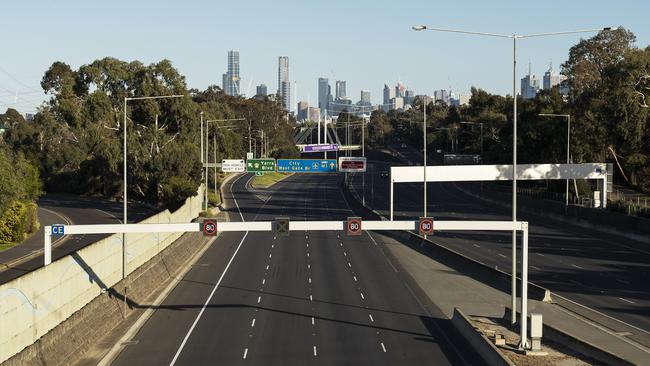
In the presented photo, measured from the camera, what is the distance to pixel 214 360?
27156mm

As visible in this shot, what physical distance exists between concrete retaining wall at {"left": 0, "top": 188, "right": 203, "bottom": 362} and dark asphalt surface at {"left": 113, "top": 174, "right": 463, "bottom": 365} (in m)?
2.80

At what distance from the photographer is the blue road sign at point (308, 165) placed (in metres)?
72.9

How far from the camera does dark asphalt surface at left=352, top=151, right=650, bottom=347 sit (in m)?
37.0

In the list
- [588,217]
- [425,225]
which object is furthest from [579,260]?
[425,225]

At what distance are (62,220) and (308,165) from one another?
952 inches

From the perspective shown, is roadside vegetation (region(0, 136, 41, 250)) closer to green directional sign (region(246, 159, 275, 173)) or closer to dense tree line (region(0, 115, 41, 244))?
dense tree line (region(0, 115, 41, 244))

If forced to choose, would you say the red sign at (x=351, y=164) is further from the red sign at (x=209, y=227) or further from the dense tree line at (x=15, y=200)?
the red sign at (x=209, y=227)

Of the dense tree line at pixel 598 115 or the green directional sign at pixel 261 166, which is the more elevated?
the dense tree line at pixel 598 115

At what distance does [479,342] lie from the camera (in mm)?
28609

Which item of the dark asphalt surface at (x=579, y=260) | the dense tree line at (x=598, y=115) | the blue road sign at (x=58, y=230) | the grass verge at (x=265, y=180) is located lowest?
the dark asphalt surface at (x=579, y=260)

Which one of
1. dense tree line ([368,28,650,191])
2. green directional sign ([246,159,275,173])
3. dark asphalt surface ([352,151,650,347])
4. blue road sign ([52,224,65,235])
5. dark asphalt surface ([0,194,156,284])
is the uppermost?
dense tree line ([368,28,650,191])

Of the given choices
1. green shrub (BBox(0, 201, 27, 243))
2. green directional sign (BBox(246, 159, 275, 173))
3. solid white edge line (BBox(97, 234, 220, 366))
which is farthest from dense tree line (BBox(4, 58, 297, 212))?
solid white edge line (BBox(97, 234, 220, 366))

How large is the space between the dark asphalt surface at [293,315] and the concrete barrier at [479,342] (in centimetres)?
76

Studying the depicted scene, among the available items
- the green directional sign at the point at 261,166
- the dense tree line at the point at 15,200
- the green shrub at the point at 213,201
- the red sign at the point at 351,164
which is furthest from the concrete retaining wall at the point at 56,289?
the green shrub at the point at 213,201
